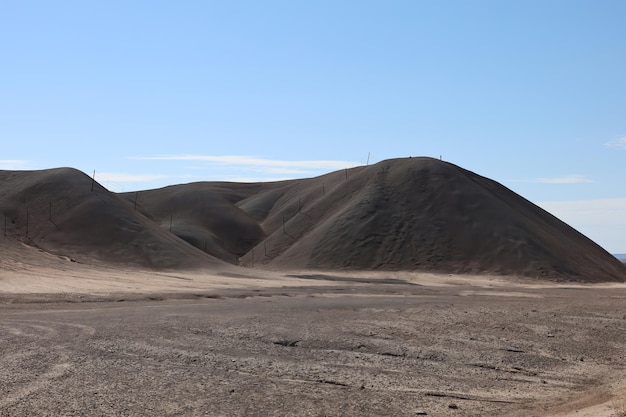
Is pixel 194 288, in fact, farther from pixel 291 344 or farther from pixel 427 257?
pixel 427 257

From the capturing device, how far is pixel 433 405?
12039mm

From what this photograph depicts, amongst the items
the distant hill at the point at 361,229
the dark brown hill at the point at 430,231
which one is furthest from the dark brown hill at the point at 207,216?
the dark brown hill at the point at 430,231

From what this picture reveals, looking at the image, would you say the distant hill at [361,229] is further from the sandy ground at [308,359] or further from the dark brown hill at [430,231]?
the sandy ground at [308,359]

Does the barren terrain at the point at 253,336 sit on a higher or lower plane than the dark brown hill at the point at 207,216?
lower

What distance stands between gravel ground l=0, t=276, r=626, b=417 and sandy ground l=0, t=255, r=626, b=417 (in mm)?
38

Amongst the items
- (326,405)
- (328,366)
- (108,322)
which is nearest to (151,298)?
(108,322)

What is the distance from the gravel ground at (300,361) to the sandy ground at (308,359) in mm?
38

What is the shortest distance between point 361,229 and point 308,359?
5903 centimetres

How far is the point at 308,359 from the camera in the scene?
1540cm

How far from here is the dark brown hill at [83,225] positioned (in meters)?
56.9

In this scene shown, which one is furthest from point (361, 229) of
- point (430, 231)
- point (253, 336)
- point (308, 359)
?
point (308, 359)

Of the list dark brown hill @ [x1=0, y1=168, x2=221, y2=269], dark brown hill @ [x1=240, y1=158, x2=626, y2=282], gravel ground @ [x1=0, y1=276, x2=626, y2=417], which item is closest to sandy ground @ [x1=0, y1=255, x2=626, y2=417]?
gravel ground @ [x1=0, y1=276, x2=626, y2=417]

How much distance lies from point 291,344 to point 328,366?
245cm

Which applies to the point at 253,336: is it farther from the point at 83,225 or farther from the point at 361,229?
the point at 361,229
